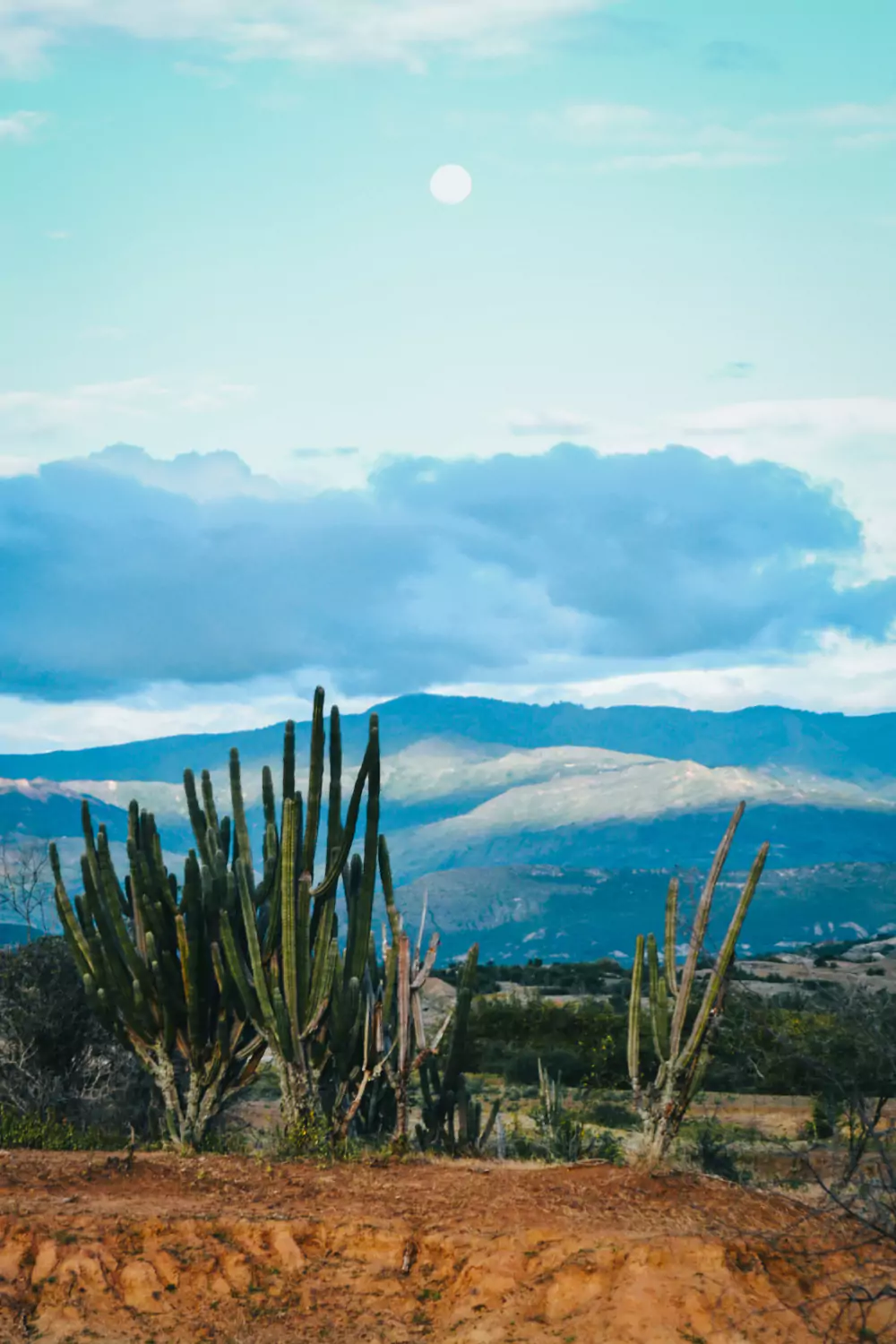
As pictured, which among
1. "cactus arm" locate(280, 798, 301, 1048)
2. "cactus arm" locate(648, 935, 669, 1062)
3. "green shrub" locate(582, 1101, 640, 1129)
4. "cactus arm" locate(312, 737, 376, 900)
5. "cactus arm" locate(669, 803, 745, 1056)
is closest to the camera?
"cactus arm" locate(669, 803, 745, 1056)

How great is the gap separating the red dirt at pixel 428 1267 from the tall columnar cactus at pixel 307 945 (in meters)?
2.51

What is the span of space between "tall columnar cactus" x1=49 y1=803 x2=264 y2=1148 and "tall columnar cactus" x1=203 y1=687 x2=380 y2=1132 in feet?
1.06

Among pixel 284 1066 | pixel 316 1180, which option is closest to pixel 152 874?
pixel 284 1066

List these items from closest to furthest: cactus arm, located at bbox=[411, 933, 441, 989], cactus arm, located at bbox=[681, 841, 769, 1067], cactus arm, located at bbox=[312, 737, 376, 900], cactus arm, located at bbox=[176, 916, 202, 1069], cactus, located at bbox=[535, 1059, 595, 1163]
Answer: cactus arm, located at bbox=[681, 841, 769, 1067] → cactus arm, located at bbox=[411, 933, 441, 989] → cactus arm, located at bbox=[176, 916, 202, 1069] → cactus arm, located at bbox=[312, 737, 376, 900] → cactus, located at bbox=[535, 1059, 595, 1163]

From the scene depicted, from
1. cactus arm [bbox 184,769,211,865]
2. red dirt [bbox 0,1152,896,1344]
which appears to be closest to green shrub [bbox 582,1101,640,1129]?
cactus arm [bbox 184,769,211,865]

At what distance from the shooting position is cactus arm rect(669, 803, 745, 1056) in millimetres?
12852

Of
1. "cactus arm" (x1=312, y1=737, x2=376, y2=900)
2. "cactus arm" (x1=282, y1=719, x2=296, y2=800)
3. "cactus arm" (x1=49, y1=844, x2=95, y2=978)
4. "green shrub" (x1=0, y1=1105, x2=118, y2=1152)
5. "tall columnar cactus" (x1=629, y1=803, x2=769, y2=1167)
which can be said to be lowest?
"green shrub" (x1=0, y1=1105, x2=118, y2=1152)

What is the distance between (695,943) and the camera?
12.8 meters

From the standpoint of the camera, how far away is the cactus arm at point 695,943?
12.9m

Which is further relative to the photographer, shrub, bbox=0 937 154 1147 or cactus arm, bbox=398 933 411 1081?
shrub, bbox=0 937 154 1147

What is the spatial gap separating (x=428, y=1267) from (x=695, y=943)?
156 inches

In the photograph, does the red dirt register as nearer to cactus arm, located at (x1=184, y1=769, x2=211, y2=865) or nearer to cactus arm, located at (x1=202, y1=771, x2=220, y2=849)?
cactus arm, located at (x1=184, y1=769, x2=211, y2=865)

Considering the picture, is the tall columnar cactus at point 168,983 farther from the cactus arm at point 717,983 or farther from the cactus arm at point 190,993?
the cactus arm at point 717,983

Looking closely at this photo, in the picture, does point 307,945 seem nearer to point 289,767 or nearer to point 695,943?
point 289,767
